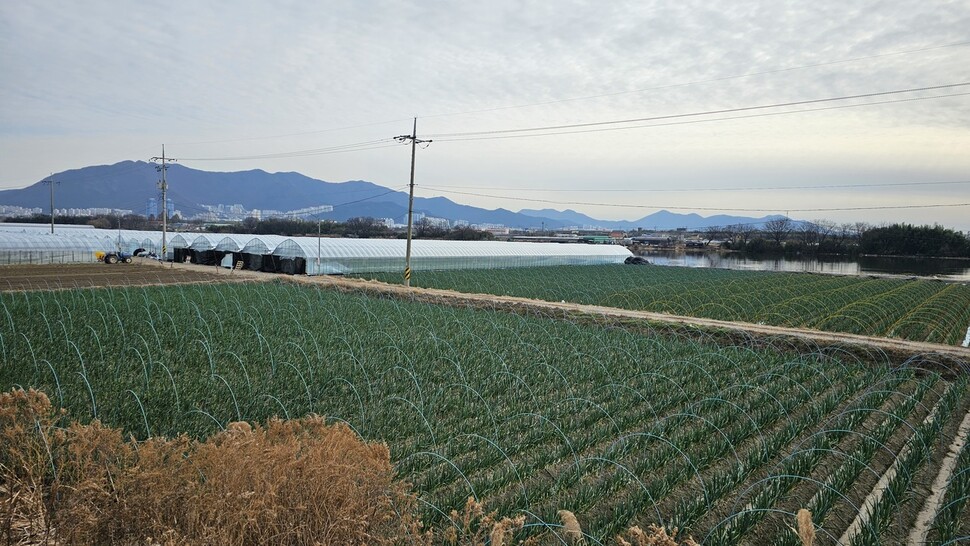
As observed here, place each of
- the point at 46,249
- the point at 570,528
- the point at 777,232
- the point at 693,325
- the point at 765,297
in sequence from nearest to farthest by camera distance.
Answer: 1. the point at 570,528
2. the point at 693,325
3. the point at 765,297
4. the point at 46,249
5. the point at 777,232

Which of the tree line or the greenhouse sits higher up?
the tree line

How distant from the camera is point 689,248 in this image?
86.2 m

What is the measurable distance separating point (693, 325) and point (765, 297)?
10487 millimetres

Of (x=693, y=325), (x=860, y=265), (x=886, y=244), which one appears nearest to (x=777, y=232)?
(x=886, y=244)

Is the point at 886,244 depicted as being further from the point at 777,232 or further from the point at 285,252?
the point at 285,252

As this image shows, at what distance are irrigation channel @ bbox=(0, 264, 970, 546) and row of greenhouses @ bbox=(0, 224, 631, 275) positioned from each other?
13423 mm

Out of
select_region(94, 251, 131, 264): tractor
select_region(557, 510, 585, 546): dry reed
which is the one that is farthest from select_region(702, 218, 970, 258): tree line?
select_region(557, 510, 585, 546): dry reed

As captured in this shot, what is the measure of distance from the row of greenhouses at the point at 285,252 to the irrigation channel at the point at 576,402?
1342 centimetres

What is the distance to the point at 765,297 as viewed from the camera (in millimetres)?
25047

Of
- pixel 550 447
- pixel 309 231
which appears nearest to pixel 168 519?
pixel 550 447

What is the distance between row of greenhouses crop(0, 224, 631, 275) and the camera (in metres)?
30.6

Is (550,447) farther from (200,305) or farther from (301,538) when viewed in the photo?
(200,305)

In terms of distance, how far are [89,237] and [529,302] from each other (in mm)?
32110

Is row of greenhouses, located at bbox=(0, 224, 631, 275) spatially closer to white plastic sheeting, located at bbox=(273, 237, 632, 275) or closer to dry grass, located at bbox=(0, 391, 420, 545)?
white plastic sheeting, located at bbox=(273, 237, 632, 275)
